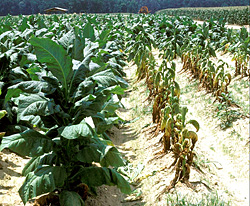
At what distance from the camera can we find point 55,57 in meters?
2.96

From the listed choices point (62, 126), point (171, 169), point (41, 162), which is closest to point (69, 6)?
point (171, 169)

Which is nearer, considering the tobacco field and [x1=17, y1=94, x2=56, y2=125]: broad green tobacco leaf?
[x1=17, y1=94, x2=56, y2=125]: broad green tobacco leaf

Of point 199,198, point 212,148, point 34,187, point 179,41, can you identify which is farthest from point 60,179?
point 179,41

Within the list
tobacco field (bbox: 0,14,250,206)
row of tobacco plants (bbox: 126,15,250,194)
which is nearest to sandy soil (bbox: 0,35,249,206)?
tobacco field (bbox: 0,14,250,206)

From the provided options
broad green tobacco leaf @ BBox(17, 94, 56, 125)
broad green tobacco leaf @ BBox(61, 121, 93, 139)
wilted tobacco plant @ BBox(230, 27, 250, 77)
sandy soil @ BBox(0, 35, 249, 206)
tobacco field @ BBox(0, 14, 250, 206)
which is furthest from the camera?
wilted tobacco plant @ BBox(230, 27, 250, 77)

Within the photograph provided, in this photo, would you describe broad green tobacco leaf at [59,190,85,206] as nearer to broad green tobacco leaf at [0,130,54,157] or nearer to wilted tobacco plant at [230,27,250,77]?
broad green tobacco leaf at [0,130,54,157]

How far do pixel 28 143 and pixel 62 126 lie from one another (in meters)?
0.35

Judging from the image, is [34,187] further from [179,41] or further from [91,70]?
[179,41]

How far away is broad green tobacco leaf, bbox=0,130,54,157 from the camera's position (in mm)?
2785

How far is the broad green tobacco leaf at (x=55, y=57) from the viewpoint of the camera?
285cm

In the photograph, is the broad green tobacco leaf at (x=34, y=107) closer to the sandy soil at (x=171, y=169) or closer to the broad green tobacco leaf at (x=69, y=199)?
the broad green tobacco leaf at (x=69, y=199)

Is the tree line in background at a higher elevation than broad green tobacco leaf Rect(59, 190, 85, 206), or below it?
higher

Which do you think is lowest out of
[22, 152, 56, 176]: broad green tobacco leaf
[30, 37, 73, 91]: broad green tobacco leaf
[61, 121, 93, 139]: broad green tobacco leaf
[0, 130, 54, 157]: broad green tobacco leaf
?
[22, 152, 56, 176]: broad green tobacco leaf

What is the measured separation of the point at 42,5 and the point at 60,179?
87068 mm
